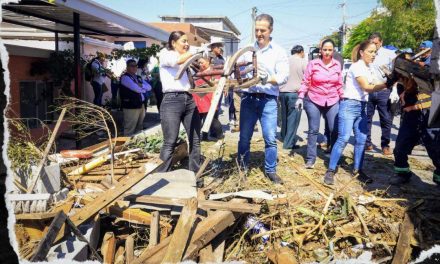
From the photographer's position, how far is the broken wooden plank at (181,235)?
283 cm

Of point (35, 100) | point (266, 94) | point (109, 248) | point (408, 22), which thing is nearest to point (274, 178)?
point (266, 94)

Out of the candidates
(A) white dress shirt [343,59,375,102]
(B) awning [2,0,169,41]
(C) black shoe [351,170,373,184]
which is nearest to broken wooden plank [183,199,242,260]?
(C) black shoe [351,170,373,184]

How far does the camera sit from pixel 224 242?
324cm

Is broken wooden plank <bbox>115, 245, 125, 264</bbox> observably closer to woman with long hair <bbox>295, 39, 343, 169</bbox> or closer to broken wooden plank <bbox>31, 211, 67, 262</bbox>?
broken wooden plank <bbox>31, 211, 67, 262</bbox>

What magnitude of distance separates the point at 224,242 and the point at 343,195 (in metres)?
1.44

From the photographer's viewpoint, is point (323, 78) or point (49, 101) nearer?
point (323, 78)

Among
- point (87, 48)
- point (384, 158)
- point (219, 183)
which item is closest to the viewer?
point (219, 183)

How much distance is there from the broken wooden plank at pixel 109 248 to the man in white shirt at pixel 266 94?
215 centimetres

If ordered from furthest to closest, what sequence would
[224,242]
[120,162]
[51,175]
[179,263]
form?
[120,162]
[51,175]
[224,242]
[179,263]

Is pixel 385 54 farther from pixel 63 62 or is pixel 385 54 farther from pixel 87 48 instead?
pixel 87 48

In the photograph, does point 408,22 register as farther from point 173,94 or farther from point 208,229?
point 208,229

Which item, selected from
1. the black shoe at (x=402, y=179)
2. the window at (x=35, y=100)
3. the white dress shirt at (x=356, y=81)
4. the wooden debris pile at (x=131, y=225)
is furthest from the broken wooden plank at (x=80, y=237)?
the window at (x=35, y=100)

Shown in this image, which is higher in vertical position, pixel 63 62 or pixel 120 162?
pixel 63 62

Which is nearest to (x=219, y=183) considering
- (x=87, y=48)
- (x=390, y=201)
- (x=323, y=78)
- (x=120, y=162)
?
(x=120, y=162)
